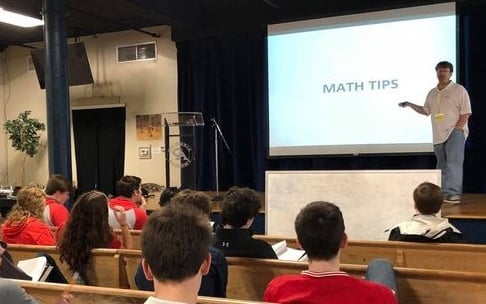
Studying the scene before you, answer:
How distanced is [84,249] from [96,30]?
6629mm

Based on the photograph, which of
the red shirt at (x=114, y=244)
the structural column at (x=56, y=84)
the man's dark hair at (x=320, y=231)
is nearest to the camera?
the man's dark hair at (x=320, y=231)

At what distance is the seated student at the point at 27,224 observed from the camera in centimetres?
310

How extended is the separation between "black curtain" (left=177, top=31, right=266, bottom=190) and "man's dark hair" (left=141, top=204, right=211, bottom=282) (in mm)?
5871

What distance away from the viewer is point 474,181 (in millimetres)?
6168

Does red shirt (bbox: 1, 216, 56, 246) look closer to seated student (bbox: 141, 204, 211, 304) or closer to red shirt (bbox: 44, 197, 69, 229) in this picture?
red shirt (bbox: 44, 197, 69, 229)

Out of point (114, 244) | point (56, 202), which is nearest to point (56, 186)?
point (56, 202)

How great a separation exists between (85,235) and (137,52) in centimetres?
618

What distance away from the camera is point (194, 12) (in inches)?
293

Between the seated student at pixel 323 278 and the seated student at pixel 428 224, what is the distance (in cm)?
88

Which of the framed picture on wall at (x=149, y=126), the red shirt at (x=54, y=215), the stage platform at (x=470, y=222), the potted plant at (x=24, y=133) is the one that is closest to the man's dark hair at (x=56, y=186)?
the red shirt at (x=54, y=215)

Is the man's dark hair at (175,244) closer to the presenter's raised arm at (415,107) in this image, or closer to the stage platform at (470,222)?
the stage platform at (470,222)

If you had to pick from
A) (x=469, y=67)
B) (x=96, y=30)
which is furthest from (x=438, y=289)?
(x=96, y=30)

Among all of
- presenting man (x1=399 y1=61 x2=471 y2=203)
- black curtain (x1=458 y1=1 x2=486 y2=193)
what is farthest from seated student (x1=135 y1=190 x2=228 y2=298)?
black curtain (x1=458 y1=1 x2=486 y2=193)

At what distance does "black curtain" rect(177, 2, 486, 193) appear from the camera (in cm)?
677
